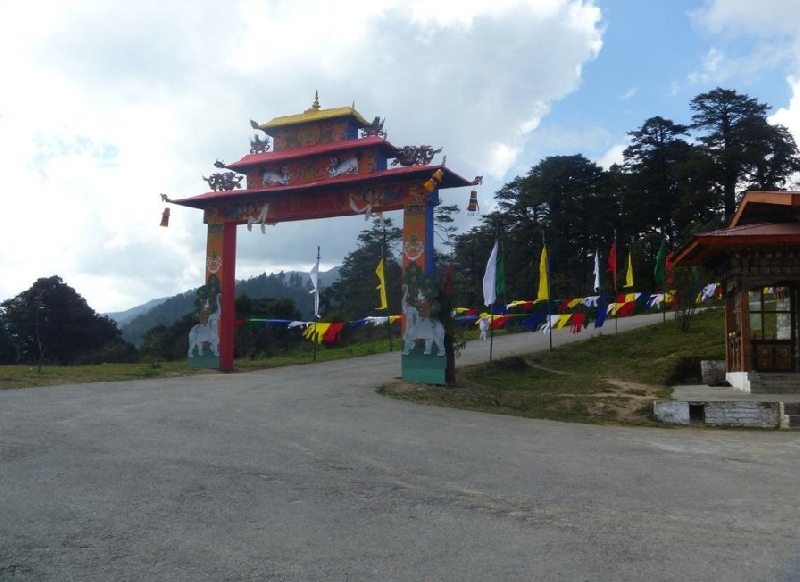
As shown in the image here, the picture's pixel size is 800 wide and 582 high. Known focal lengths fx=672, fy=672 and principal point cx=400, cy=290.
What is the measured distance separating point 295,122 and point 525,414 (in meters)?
11.5

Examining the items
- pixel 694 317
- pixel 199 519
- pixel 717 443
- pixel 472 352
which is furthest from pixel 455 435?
pixel 694 317

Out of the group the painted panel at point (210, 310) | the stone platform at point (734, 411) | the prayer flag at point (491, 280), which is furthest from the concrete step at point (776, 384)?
the painted panel at point (210, 310)

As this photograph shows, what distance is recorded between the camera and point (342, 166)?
1891 cm

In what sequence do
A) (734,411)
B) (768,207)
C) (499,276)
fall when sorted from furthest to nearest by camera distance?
(499,276) → (768,207) → (734,411)

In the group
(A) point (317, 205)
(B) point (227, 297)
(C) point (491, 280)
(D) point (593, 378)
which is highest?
(A) point (317, 205)

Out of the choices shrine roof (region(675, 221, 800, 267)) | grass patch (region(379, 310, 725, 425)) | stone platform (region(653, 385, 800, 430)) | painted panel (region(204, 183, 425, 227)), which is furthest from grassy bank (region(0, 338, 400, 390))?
shrine roof (region(675, 221, 800, 267))

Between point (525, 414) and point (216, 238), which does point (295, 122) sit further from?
point (525, 414)

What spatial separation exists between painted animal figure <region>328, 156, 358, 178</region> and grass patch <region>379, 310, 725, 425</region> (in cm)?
629

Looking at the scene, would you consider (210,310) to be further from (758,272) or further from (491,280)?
(758,272)

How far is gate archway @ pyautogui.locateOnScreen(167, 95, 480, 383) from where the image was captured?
674 inches

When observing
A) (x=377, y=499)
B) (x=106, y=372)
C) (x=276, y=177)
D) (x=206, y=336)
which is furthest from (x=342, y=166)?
(x=377, y=499)

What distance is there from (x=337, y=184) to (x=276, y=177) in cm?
263

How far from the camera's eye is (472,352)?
2483 cm

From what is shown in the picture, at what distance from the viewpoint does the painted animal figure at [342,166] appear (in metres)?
18.7
